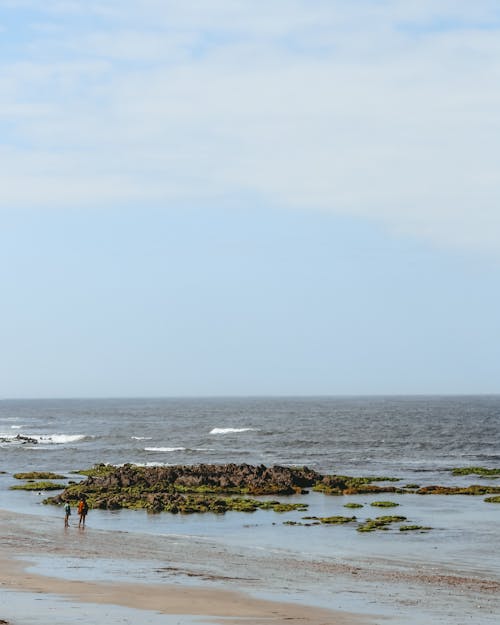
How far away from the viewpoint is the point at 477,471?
70.9 meters

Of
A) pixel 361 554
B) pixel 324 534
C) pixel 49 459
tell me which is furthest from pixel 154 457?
pixel 361 554

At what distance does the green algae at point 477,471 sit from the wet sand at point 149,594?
38.5 meters

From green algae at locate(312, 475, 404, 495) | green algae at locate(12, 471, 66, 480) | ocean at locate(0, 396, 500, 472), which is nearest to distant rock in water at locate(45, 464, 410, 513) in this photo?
green algae at locate(312, 475, 404, 495)

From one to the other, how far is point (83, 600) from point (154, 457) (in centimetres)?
6145

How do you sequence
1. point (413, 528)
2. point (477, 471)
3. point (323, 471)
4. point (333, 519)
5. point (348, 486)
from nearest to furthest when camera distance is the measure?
point (413, 528) < point (333, 519) < point (348, 486) < point (477, 471) < point (323, 471)

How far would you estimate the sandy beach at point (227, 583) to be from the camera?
25688 millimetres

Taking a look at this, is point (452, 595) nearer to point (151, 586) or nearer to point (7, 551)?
point (151, 586)

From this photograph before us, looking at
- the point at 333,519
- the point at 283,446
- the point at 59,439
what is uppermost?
the point at 333,519

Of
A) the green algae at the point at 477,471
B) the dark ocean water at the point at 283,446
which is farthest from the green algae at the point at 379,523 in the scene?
the green algae at the point at 477,471

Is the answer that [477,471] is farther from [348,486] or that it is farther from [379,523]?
[379,523]

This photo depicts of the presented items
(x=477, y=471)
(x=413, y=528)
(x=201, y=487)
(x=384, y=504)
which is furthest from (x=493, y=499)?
(x=201, y=487)

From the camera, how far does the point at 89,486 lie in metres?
59.0

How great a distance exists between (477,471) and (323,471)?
1228cm

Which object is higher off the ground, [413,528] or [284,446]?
[413,528]
